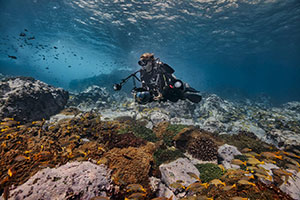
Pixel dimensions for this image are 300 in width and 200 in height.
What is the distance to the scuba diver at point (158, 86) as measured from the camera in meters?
4.35

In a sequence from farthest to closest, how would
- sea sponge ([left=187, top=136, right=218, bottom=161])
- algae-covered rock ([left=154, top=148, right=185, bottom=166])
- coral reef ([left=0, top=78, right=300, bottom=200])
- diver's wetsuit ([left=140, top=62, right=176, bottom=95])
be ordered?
sea sponge ([left=187, top=136, right=218, bottom=161]) < algae-covered rock ([left=154, top=148, right=185, bottom=166]) < diver's wetsuit ([left=140, top=62, right=176, bottom=95]) < coral reef ([left=0, top=78, right=300, bottom=200])

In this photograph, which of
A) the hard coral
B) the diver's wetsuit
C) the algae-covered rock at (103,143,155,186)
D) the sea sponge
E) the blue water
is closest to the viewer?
the algae-covered rock at (103,143,155,186)

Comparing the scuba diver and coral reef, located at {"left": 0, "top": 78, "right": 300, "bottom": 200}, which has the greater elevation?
the scuba diver

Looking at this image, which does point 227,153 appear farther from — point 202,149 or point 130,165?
point 130,165

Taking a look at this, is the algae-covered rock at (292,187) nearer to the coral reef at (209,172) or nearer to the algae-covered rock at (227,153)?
the coral reef at (209,172)

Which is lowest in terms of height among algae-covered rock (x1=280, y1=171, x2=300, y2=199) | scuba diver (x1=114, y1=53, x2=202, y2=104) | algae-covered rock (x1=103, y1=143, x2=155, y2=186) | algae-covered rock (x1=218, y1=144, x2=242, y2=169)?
algae-covered rock (x1=218, y1=144, x2=242, y2=169)

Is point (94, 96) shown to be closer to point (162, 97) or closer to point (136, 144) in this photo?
point (136, 144)

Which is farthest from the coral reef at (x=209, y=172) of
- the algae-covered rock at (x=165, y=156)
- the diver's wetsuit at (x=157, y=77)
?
the diver's wetsuit at (x=157, y=77)

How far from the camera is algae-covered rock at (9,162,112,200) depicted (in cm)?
251

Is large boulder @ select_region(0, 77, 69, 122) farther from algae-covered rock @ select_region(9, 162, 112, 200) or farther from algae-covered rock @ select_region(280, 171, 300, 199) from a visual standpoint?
algae-covered rock @ select_region(280, 171, 300, 199)

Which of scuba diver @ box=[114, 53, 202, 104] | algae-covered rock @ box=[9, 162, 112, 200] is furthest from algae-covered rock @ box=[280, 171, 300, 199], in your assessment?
algae-covered rock @ box=[9, 162, 112, 200]

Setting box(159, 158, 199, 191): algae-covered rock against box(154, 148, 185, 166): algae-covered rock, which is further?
box(154, 148, 185, 166): algae-covered rock

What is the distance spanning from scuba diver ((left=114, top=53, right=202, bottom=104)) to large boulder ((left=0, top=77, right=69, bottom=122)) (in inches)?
277

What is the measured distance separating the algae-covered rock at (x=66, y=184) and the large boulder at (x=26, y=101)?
23.2ft
